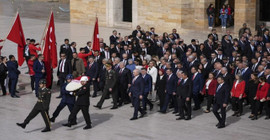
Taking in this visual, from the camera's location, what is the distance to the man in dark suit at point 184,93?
54.5 ft

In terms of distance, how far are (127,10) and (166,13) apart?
12.4 feet

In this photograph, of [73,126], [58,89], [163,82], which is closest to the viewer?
[73,126]

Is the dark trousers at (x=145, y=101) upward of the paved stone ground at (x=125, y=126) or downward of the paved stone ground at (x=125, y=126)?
upward

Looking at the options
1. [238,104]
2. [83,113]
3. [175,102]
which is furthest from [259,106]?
[83,113]

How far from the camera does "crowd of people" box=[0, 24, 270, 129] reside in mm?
16609

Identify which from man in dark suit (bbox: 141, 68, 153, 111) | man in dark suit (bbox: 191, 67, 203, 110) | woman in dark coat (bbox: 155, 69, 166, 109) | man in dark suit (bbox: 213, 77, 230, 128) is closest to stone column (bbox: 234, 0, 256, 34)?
man in dark suit (bbox: 191, 67, 203, 110)

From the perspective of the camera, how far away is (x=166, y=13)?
31.0m

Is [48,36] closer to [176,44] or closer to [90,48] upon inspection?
[90,48]

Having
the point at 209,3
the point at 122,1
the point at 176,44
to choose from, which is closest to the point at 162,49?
the point at 176,44

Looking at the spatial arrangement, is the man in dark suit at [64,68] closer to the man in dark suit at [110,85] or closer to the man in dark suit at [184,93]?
the man in dark suit at [110,85]

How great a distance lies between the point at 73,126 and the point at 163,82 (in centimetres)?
296

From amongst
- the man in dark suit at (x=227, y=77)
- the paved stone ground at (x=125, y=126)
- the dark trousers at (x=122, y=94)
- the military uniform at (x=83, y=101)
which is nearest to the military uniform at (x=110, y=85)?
the paved stone ground at (x=125, y=126)

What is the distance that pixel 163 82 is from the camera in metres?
17.7

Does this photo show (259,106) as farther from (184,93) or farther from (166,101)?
(166,101)
